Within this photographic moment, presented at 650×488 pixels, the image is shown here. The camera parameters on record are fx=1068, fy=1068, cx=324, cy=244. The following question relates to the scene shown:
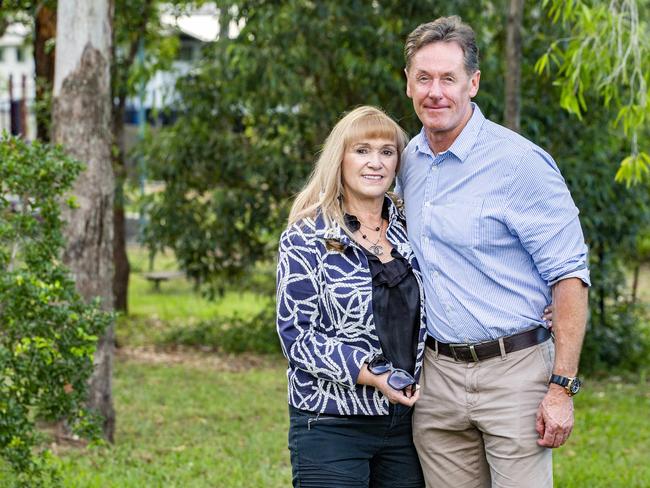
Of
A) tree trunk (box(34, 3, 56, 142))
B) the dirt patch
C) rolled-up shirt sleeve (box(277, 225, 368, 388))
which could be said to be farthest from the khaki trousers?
tree trunk (box(34, 3, 56, 142))

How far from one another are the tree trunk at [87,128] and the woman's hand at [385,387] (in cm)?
424

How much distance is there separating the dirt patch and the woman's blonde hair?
326 inches

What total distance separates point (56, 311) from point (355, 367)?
8.31 feet

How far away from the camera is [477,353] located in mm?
3871

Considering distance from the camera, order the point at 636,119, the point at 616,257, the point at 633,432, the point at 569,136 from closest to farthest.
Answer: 1. the point at 636,119
2. the point at 633,432
3. the point at 569,136
4. the point at 616,257

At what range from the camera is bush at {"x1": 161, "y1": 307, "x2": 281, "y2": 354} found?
13289 mm

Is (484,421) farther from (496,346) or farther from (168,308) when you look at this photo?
(168,308)

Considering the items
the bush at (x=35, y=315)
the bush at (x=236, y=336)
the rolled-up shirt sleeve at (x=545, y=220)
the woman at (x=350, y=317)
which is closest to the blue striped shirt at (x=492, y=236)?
the rolled-up shirt sleeve at (x=545, y=220)

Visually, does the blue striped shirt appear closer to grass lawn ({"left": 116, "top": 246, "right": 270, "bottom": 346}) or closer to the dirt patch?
the dirt patch

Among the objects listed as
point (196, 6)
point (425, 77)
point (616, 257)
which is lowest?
point (616, 257)

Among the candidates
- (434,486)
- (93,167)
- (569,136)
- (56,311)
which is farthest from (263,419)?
(434,486)

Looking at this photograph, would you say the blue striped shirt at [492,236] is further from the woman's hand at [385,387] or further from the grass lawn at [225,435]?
the grass lawn at [225,435]

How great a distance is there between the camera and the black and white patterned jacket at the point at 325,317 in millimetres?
3709

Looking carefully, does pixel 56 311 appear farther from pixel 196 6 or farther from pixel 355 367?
pixel 196 6
